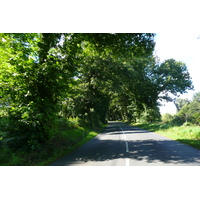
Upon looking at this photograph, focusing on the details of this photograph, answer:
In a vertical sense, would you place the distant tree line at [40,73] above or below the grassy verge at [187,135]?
above

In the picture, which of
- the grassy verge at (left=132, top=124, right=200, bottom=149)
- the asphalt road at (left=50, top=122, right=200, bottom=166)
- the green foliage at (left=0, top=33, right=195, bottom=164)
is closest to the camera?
the asphalt road at (left=50, top=122, right=200, bottom=166)

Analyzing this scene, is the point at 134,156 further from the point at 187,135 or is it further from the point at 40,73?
the point at 187,135

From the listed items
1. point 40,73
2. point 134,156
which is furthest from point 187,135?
point 40,73

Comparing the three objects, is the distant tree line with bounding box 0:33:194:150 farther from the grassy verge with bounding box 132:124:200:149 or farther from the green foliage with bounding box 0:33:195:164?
the grassy verge with bounding box 132:124:200:149

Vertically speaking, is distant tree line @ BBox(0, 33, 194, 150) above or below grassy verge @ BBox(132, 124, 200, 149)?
above

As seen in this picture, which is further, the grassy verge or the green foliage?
the grassy verge

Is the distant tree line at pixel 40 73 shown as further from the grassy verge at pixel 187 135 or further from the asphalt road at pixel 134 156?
the grassy verge at pixel 187 135

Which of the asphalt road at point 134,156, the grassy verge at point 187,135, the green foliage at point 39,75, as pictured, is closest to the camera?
the asphalt road at point 134,156

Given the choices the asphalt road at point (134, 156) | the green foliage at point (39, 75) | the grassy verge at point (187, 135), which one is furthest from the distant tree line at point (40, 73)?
the grassy verge at point (187, 135)

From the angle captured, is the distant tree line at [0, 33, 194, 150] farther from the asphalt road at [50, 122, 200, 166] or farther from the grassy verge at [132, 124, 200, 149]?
the grassy verge at [132, 124, 200, 149]

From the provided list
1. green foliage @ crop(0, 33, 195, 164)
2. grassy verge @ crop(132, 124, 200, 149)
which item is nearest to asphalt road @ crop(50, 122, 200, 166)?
grassy verge @ crop(132, 124, 200, 149)

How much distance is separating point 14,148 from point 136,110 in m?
34.7

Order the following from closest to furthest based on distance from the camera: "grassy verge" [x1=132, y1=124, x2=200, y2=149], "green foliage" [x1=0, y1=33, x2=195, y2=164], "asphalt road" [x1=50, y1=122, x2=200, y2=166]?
"asphalt road" [x1=50, y1=122, x2=200, y2=166], "green foliage" [x1=0, y1=33, x2=195, y2=164], "grassy verge" [x1=132, y1=124, x2=200, y2=149]
